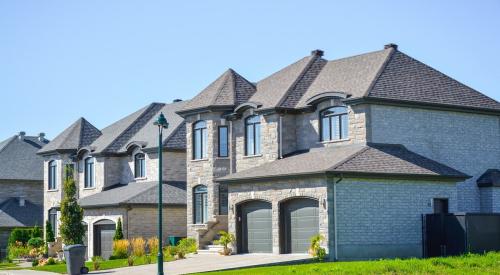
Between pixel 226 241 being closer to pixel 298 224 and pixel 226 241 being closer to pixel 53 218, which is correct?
pixel 298 224

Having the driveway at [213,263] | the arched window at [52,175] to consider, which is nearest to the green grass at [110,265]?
the driveway at [213,263]

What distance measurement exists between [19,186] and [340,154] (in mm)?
36252

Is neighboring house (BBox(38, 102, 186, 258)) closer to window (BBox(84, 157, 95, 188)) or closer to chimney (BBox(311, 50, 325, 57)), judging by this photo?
window (BBox(84, 157, 95, 188))

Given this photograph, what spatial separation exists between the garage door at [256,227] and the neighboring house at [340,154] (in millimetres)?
55

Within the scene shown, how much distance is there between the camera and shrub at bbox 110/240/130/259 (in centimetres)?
4253

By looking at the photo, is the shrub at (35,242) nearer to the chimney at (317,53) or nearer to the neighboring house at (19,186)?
the neighboring house at (19,186)

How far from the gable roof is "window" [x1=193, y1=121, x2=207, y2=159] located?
934 mm

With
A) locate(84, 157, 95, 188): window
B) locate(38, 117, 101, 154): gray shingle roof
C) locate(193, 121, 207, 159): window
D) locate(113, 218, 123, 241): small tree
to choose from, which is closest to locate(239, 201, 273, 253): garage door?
locate(193, 121, 207, 159): window

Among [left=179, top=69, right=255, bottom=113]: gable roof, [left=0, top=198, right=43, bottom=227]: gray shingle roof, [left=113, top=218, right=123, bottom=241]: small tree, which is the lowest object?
[left=113, top=218, right=123, bottom=241]: small tree

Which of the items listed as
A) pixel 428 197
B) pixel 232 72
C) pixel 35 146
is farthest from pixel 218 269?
pixel 35 146

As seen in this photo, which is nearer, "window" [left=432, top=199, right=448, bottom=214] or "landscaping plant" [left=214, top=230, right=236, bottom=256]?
"window" [left=432, top=199, right=448, bottom=214]

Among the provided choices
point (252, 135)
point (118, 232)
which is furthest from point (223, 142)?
point (118, 232)

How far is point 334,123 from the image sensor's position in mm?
38344

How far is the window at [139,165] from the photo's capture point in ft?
168
